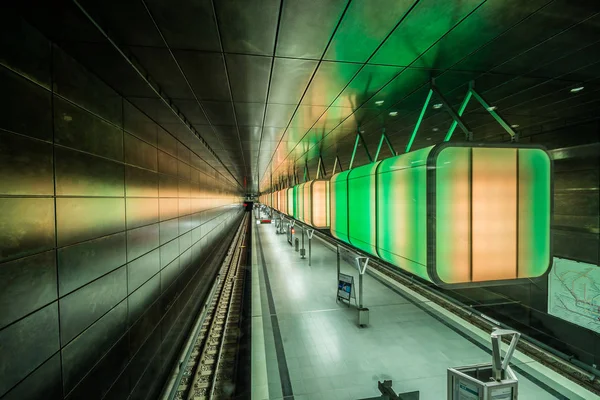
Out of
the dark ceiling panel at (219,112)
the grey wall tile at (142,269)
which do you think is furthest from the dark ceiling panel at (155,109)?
the grey wall tile at (142,269)

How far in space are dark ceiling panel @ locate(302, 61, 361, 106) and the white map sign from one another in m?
7.22

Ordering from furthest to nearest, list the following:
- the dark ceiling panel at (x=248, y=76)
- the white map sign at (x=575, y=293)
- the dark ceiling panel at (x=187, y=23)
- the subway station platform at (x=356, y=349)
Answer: the white map sign at (x=575, y=293) < the subway station platform at (x=356, y=349) < the dark ceiling panel at (x=248, y=76) < the dark ceiling panel at (x=187, y=23)

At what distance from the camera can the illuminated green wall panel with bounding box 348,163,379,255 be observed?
3.69 meters

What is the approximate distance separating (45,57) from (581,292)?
1057cm

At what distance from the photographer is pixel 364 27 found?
2158 millimetres

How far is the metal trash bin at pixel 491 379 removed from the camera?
270 centimetres

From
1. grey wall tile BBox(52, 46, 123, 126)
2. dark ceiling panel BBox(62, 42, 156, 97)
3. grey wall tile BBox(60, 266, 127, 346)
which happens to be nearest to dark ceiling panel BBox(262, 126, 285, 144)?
dark ceiling panel BBox(62, 42, 156, 97)

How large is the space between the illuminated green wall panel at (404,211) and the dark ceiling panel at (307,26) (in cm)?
148

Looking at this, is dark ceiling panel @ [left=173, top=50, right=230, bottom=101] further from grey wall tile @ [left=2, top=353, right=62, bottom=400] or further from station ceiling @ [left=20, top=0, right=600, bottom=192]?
grey wall tile @ [left=2, top=353, right=62, bottom=400]

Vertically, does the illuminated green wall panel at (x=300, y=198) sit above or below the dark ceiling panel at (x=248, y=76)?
below

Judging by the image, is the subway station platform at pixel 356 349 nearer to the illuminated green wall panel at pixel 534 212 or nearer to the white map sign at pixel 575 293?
the white map sign at pixel 575 293

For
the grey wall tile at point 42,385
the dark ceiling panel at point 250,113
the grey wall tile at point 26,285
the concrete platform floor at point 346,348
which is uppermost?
the dark ceiling panel at point 250,113

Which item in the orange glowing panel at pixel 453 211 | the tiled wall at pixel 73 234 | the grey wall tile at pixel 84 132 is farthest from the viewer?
the grey wall tile at pixel 84 132

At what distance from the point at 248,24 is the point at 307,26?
50cm
